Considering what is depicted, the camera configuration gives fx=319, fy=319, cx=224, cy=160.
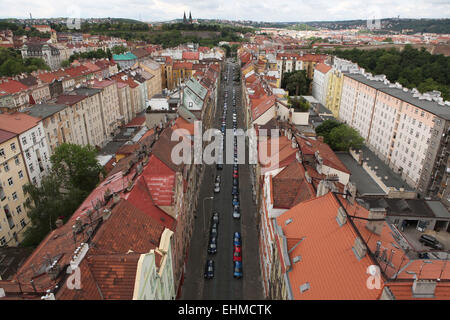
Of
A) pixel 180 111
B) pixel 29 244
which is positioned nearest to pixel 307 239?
pixel 29 244

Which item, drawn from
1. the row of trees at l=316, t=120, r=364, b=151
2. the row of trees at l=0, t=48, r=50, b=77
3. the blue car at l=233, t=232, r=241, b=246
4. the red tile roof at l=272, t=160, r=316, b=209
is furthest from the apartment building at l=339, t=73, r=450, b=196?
the row of trees at l=0, t=48, r=50, b=77

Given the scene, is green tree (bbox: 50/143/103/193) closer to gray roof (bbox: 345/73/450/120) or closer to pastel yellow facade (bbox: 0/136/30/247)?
pastel yellow facade (bbox: 0/136/30/247)

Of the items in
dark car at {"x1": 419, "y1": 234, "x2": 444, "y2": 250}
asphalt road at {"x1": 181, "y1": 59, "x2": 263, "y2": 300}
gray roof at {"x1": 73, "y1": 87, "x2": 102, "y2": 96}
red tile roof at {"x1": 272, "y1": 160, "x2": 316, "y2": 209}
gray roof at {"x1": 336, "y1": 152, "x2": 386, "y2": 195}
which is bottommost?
asphalt road at {"x1": 181, "y1": 59, "x2": 263, "y2": 300}

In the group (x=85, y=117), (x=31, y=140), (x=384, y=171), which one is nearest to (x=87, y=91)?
(x=85, y=117)

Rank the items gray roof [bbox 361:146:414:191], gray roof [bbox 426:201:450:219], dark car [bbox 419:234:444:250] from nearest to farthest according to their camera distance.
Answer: dark car [bbox 419:234:444:250]
gray roof [bbox 426:201:450:219]
gray roof [bbox 361:146:414:191]

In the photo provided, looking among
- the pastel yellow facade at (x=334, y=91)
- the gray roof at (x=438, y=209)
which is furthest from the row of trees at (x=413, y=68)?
the gray roof at (x=438, y=209)

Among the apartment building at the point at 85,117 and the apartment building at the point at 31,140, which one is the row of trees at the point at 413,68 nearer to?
the apartment building at the point at 85,117

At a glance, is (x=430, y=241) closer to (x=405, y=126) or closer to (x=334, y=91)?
(x=405, y=126)

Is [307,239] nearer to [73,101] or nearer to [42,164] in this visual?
[42,164]
